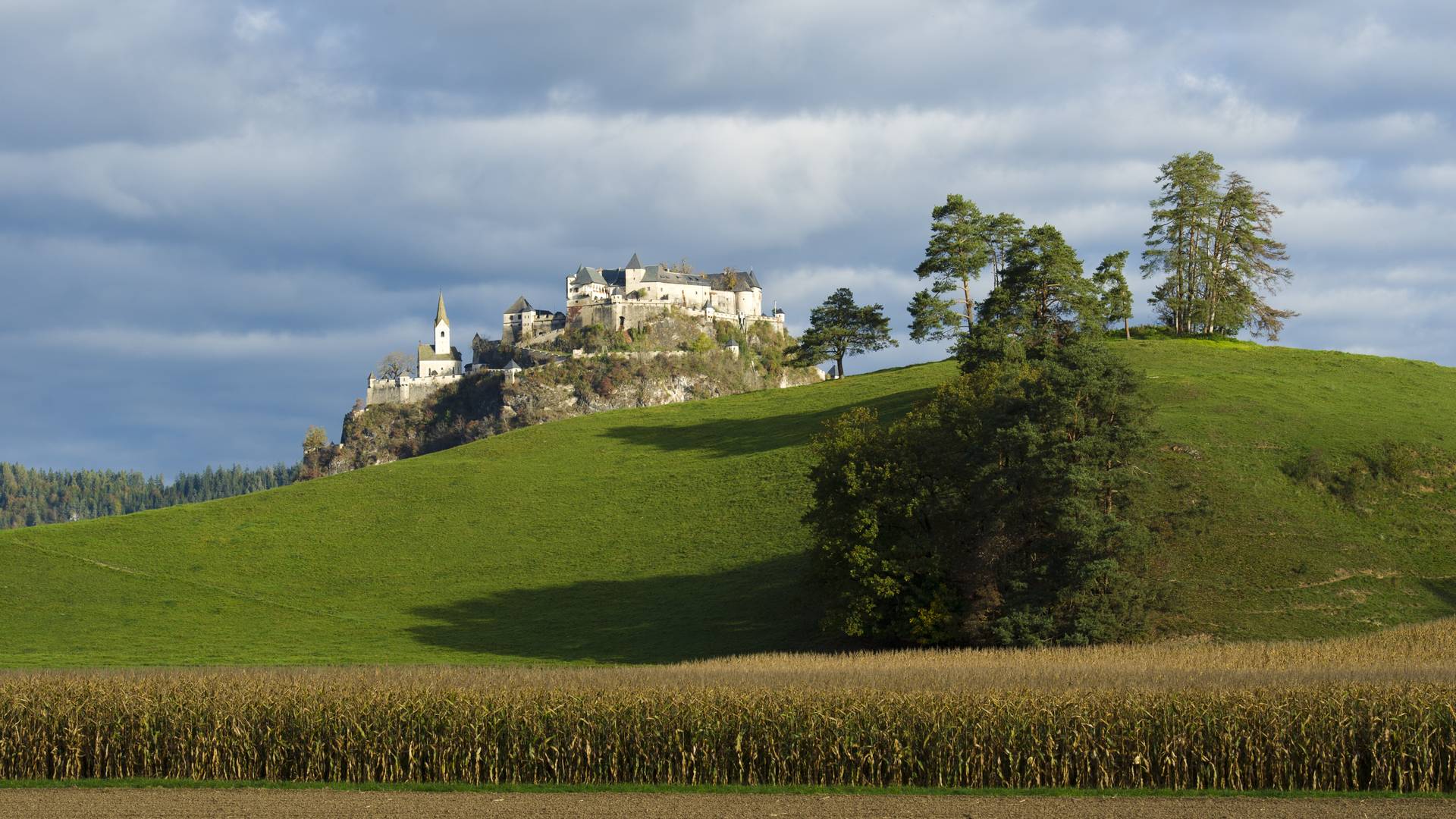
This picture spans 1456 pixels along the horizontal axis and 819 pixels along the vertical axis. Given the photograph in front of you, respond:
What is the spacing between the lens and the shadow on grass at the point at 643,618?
63031mm

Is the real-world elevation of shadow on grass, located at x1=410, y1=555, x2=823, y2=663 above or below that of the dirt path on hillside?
above

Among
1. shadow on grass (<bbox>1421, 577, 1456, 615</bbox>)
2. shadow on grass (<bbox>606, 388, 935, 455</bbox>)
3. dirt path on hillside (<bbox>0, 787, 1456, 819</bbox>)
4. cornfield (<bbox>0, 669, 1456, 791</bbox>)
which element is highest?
shadow on grass (<bbox>606, 388, 935, 455</bbox>)

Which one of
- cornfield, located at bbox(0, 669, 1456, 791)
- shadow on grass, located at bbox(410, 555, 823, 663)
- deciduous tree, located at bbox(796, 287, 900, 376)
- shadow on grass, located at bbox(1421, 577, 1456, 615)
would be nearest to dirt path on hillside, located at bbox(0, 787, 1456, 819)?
cornfield, located at bbox(0, 669, 1456, 791)

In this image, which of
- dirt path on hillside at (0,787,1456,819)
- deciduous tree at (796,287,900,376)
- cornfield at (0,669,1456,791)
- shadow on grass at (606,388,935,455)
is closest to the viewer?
dirt path on hillside at (0,787,1456,819)

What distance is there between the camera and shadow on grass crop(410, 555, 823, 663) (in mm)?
63031

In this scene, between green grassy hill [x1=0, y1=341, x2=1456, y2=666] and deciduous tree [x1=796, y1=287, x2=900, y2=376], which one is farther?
deciduous tree [x1=796, y1=287, x2=900, y2=376]

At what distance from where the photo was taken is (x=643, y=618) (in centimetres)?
6938

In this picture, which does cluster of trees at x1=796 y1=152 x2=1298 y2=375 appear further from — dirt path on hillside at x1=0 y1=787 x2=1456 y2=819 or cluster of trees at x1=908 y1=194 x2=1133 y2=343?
dirt path on hillside at x1=0 y1=787 x2=1456 y2=819

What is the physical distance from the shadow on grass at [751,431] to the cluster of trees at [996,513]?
3443cm

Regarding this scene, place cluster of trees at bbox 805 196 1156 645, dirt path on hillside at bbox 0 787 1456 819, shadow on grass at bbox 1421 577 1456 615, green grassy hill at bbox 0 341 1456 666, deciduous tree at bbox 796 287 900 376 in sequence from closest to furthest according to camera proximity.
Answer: dirt path on hillside at bbox 0 787 1456 819 → cluster of trees at bbox 805 196 1156 645 → shadow on grass at bbox 1421 577 1456 615 → green grassy hill at bbox 0 341 1456 666 → deciduous tree at bbox 796 287 900 376

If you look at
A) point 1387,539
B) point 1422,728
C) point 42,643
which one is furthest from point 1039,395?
point 42,643

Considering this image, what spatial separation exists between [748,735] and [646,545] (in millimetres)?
54111

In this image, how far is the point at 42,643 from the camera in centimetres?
6438

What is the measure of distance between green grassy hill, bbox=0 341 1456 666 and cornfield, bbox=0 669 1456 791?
1057 inches
